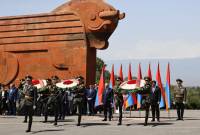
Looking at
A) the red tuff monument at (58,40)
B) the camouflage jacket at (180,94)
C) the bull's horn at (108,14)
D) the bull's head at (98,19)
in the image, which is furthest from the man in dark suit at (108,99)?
the bull's horn at (108,14)

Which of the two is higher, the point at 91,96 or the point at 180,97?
the point at 91,96

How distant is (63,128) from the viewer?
590 inches

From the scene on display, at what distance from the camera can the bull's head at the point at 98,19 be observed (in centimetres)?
2325

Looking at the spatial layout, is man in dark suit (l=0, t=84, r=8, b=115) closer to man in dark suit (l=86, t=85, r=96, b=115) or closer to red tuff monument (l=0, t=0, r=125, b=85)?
red tuff monument (l=0, t=0, r=125, b=85)

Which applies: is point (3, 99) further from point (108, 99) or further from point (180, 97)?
point (180, 97)

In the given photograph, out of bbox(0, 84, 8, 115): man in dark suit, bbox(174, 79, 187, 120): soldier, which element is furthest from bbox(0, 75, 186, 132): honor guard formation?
bbox(0, 84, 8, 115): man in dark suit

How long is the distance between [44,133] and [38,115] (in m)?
9.13

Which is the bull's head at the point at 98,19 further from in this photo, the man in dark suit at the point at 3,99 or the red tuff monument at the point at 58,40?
the man in dark suit at the point at 3,99

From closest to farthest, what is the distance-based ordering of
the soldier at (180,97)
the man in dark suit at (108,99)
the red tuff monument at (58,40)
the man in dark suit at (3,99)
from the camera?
1. the man in dark suit at (108,99)
2. the soldier at (180,97)
3. the man in dark suit at (3,99)
4. the red tuff monument at (58,40)

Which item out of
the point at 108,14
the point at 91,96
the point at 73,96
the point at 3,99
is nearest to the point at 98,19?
the point at 108,14

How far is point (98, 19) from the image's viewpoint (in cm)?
2353

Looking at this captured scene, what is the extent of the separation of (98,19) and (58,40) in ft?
8.88

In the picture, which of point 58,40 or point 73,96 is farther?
point 58,40

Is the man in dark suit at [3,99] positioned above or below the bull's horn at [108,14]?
below
